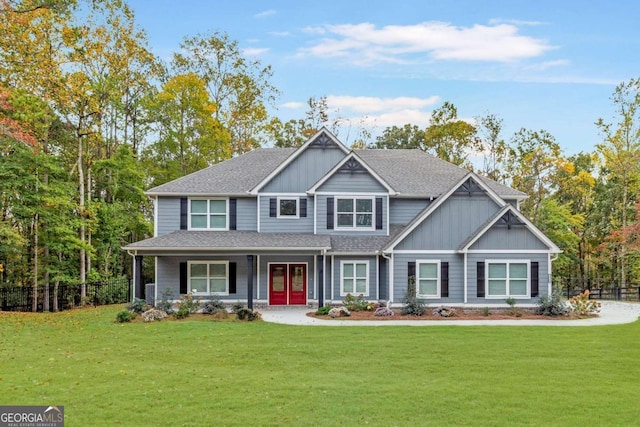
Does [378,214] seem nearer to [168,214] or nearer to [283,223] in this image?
[283,223]

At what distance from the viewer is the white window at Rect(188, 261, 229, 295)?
2417 cm

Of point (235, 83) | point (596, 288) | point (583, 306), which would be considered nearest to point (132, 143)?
point (235, 83)

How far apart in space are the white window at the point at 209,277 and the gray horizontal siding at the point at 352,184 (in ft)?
19.1

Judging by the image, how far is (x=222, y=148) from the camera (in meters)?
37.2

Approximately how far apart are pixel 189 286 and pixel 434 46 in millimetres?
16718

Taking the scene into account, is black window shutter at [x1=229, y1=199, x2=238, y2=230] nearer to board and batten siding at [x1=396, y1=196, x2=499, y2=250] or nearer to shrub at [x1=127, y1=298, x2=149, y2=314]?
shrub at [x1=127, y1=298, x2=149, y2=314]

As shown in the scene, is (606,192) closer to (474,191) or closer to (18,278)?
(474,191)

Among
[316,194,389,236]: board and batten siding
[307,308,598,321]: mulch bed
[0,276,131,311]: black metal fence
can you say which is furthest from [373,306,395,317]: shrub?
[0,276,131,311]: black metal fence

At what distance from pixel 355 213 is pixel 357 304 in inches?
186

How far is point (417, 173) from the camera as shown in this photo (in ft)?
92.5

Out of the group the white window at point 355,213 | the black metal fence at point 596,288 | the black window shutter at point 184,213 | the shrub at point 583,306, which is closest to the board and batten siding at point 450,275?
the white window at point 355,213

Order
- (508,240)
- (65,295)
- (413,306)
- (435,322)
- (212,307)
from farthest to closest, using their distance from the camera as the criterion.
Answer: (65,295) → (508,240) → (212,307) → (413,306) → (435,322)

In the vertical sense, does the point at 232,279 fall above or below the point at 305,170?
below

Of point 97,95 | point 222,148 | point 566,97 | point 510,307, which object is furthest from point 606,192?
point 97,95
